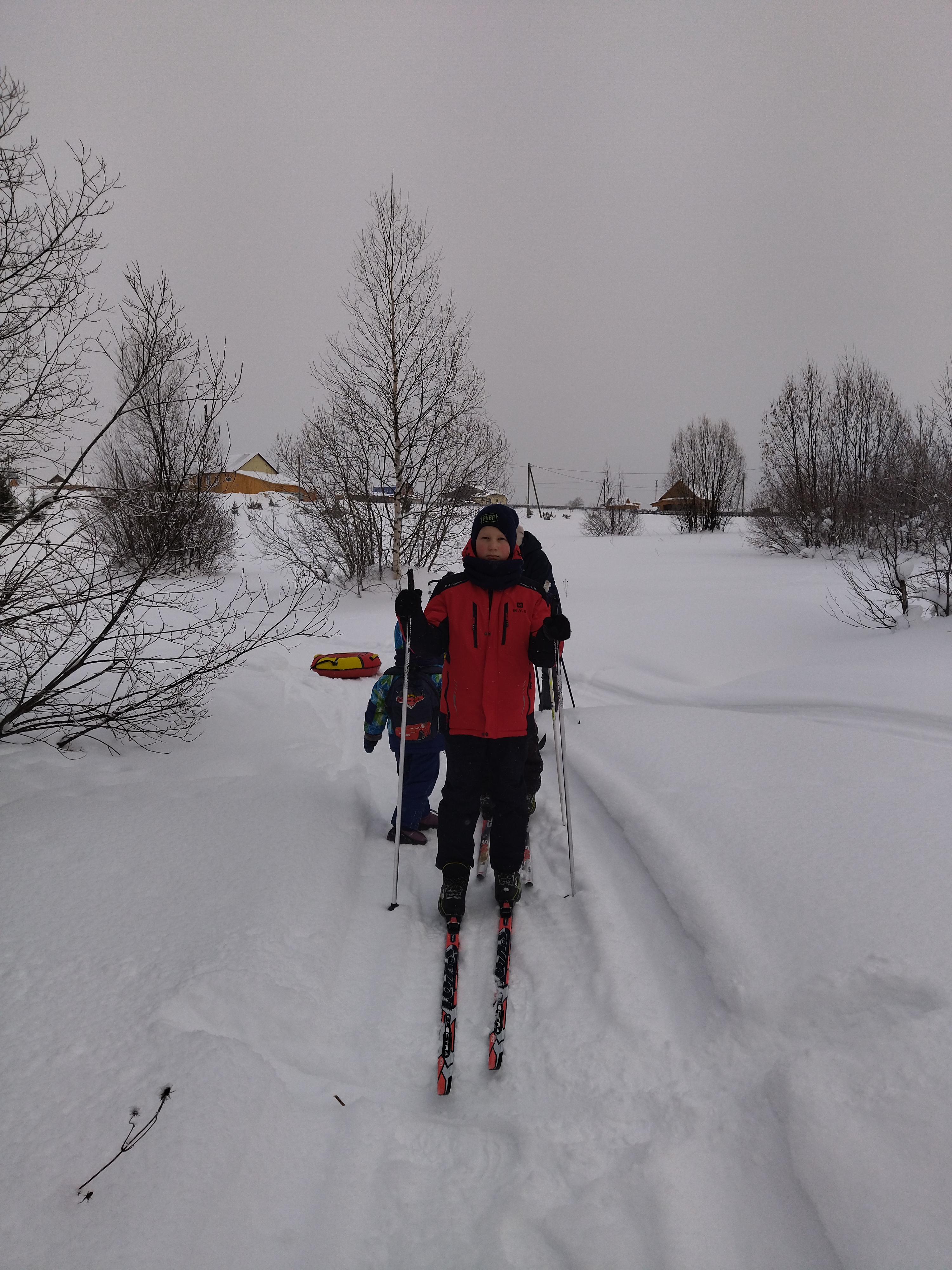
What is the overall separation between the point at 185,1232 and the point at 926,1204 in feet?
5.85

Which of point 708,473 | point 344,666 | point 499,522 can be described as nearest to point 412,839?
point 499,522

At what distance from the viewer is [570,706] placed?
19.6ft

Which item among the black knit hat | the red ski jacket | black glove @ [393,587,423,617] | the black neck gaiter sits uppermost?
the black knit hat

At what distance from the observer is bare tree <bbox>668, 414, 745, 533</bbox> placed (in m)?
32.3

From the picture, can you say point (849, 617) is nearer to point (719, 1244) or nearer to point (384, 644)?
point (384, 644)

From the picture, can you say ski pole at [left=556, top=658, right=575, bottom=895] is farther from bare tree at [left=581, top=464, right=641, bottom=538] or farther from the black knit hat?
bare tree at [left=581, top=464, right=641, bottom=538]

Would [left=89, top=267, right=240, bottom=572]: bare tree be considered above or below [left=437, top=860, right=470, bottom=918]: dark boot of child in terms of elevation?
above

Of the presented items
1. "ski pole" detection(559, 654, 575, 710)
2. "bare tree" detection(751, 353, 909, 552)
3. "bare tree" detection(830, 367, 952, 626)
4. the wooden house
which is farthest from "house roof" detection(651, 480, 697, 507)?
"ski pole" detection(559, 654, 575, 710)

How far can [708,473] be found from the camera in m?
32.7

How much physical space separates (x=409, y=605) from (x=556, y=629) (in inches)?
27.3

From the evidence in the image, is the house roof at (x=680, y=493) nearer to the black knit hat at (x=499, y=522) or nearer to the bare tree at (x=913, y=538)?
the bare tree at (x=913, y=538)

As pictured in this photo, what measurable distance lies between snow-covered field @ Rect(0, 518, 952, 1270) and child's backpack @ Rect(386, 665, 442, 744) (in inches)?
27.2

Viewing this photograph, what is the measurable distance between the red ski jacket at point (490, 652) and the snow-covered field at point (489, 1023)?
100cm

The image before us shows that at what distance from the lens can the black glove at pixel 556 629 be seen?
8.93 feet
